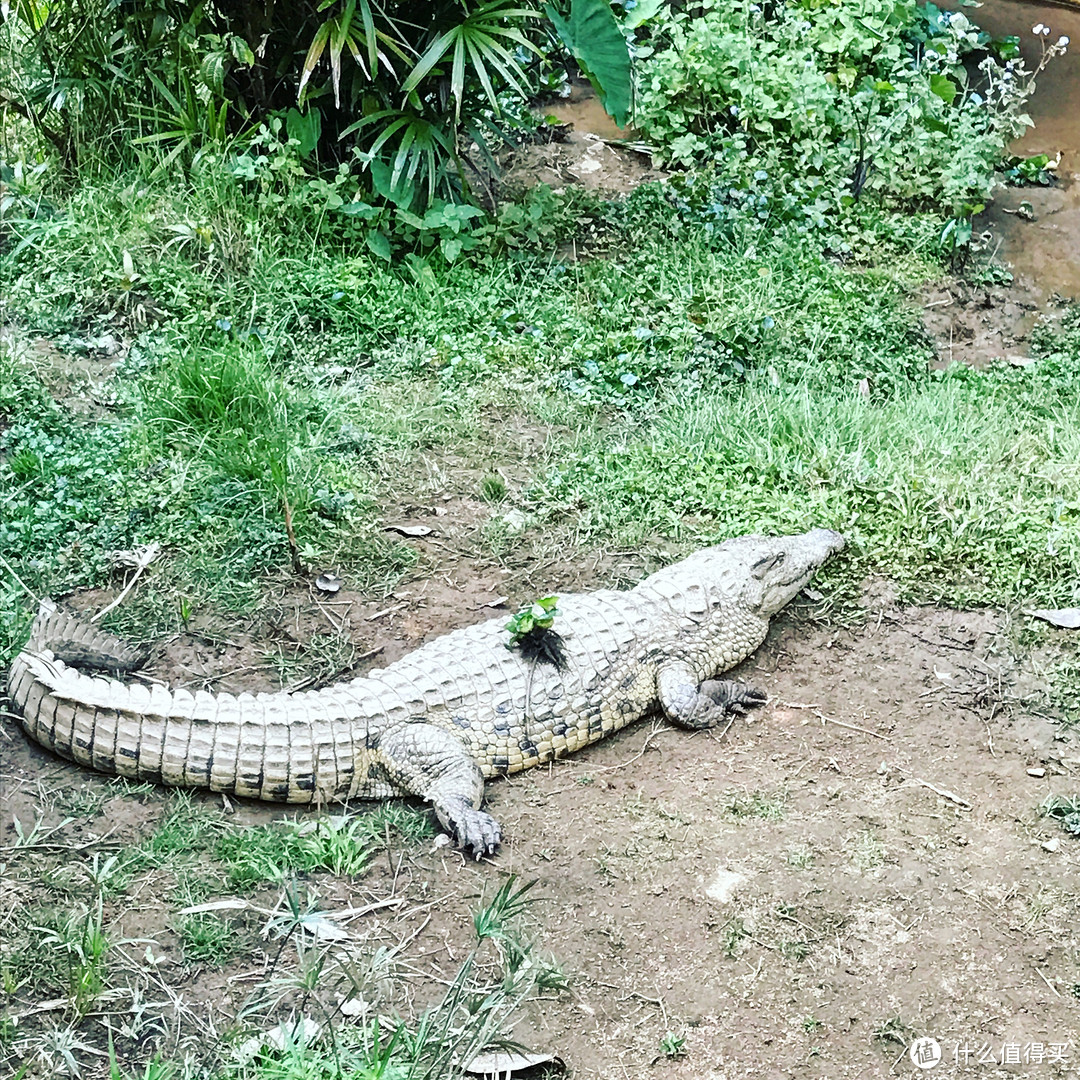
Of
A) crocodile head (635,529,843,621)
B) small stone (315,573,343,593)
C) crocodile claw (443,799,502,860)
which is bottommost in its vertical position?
crocodile claw (443,799,502,860)

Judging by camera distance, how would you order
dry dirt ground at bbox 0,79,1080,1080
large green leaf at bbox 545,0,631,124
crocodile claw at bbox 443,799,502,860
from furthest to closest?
large green leaf at bbox 545,0,631,124 → crocodile claw at bbox 443,799,502,860 → dry dirt ground at bbox 0,79,1080,1080

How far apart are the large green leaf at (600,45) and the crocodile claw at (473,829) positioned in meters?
4.01

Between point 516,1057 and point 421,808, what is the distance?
106 cm

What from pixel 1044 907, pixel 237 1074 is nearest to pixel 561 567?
pixel 1044 907

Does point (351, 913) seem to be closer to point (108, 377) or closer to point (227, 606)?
point (227, 606)

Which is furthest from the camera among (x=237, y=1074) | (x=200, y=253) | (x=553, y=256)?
(x=553, y=256)

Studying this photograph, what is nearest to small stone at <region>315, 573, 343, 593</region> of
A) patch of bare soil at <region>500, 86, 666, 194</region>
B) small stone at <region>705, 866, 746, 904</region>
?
small stone at <region>705, 866, 746, 904</region>

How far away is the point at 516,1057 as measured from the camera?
3.17 meters

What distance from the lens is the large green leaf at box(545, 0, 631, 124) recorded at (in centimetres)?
621

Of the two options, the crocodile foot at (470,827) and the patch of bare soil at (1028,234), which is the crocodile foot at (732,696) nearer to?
the crocodile foot at (470,827)

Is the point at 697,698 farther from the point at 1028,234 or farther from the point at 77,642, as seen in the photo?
the point at 1028,234

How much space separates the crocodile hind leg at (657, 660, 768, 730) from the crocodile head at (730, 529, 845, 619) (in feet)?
1.22

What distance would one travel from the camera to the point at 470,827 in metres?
3.91

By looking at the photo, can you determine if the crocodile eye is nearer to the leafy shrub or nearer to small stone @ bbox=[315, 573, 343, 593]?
small stone @ bbox=[315, 573, 343, 593]
